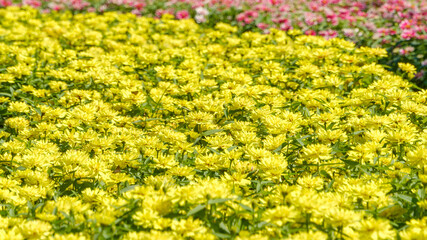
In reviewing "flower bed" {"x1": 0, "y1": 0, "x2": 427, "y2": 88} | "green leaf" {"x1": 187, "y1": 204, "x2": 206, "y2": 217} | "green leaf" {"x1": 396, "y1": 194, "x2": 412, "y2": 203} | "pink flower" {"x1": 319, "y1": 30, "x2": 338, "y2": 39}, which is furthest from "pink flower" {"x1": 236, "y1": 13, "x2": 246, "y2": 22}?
"green leaf" {"x1": 187, "y1": 204, "x2": 206, "y2": 217}

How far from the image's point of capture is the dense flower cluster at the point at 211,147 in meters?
2.10

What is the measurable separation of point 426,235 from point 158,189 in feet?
3.75

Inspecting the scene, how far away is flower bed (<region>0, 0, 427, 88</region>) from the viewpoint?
6.09 meters

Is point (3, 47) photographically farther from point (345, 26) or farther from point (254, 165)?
point (345, 26)

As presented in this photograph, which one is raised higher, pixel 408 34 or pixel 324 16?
pixel 408 34

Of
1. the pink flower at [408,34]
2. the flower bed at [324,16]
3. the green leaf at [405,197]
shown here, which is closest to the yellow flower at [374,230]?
the green leaf at [405,197]

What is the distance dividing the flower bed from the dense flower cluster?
1.34m

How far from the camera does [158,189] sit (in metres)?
2.23

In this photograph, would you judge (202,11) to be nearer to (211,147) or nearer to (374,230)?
(211,147)

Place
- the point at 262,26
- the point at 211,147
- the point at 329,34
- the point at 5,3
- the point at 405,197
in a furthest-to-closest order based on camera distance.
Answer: the point at 5,3
the point at 262,26
the point at 329,34
the point at 211,147
the point at 405,197

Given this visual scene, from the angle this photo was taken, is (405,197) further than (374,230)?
Yes

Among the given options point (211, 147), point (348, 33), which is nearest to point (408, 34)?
point (348, 33)

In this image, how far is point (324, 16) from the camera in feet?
26.0

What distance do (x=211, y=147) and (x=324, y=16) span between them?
18.1 feet
